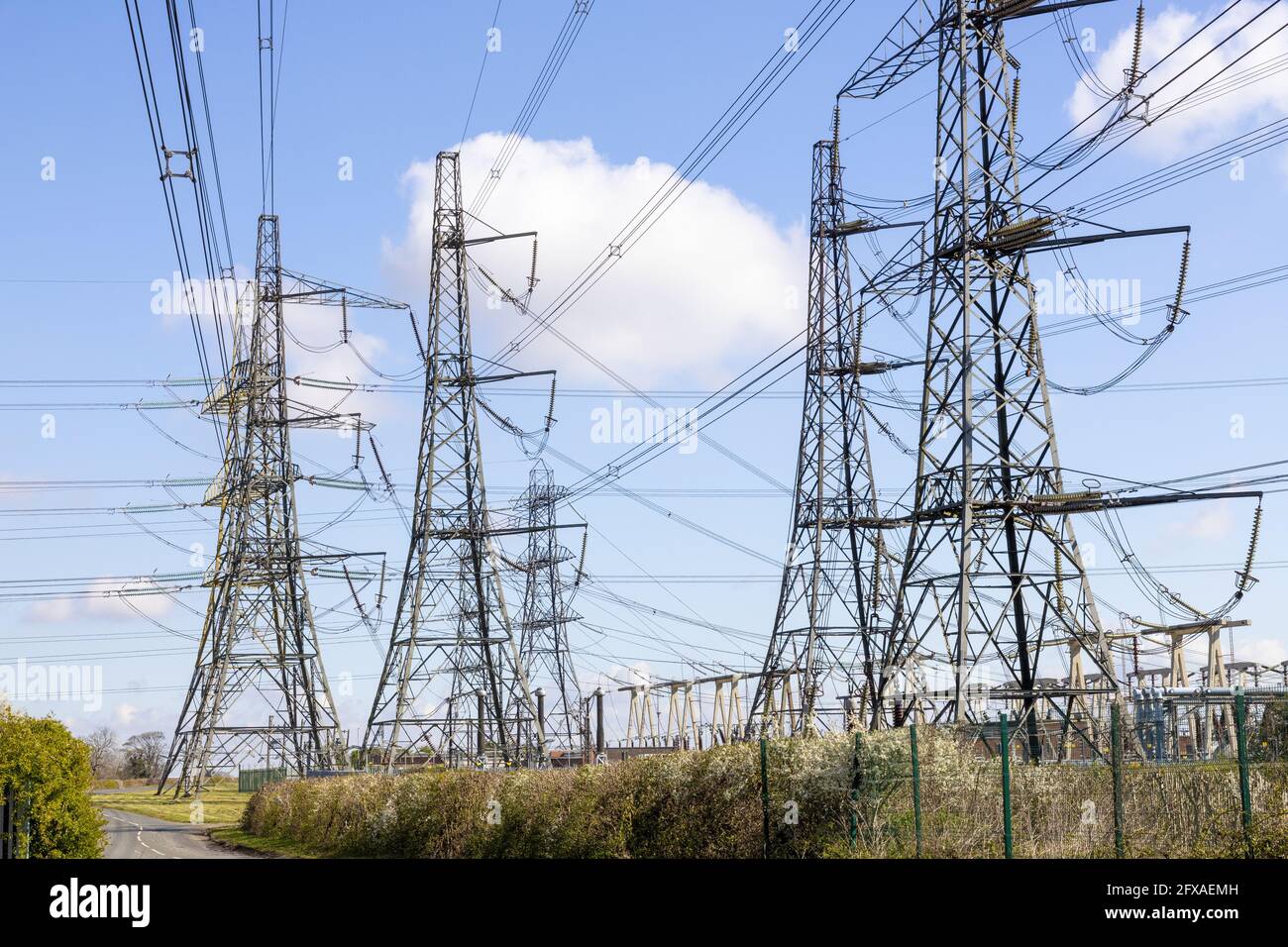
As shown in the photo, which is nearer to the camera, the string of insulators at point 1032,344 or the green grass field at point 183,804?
the string of insulators at point 1032,344

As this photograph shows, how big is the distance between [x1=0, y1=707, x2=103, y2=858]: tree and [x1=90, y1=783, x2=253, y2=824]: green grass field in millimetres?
30860

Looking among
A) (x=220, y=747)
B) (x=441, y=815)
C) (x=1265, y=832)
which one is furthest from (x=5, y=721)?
(x=220, y=747)

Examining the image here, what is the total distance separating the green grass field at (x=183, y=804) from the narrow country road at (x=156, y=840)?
1107 mm

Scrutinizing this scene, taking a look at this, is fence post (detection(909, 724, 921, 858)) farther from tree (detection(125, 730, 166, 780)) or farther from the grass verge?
tree (detection(125, 730, 166, 780))

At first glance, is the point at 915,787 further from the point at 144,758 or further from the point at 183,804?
the point at 144,758

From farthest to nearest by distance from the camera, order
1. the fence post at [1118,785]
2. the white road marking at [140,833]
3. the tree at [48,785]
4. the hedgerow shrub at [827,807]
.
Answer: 1. the white road marking at [140,833]
2. the tree at [48,785]
3. the hedgerow shrub at [827,807]
4. the fence post at [1118,785]

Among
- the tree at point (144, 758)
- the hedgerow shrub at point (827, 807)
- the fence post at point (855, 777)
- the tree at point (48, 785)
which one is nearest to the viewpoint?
the hedgerow shrub at point (827, 807)

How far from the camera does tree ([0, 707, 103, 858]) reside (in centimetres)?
2717

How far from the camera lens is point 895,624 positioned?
2800 cm

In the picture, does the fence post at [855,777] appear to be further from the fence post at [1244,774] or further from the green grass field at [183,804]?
the green grass field at [183,804]

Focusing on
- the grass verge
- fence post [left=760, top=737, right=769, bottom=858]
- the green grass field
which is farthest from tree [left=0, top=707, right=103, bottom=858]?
the green grass field

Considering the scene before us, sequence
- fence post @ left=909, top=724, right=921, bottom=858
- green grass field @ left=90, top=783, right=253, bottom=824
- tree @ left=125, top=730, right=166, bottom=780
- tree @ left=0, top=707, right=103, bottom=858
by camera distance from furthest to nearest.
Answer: tree @ left=125, top=730, right=166, bottom=780 → green grass field @ left=90, top=783, right=253, bottom=824 → tree @ left=0, top=707, right=103, bottom=858 → fence post @ left=909, top=724, right=921, bottom=858

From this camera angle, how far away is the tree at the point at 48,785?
27172mm

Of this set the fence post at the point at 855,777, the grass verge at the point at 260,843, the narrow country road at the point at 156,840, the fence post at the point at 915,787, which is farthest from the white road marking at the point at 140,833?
the fence post at the point at 915,787
